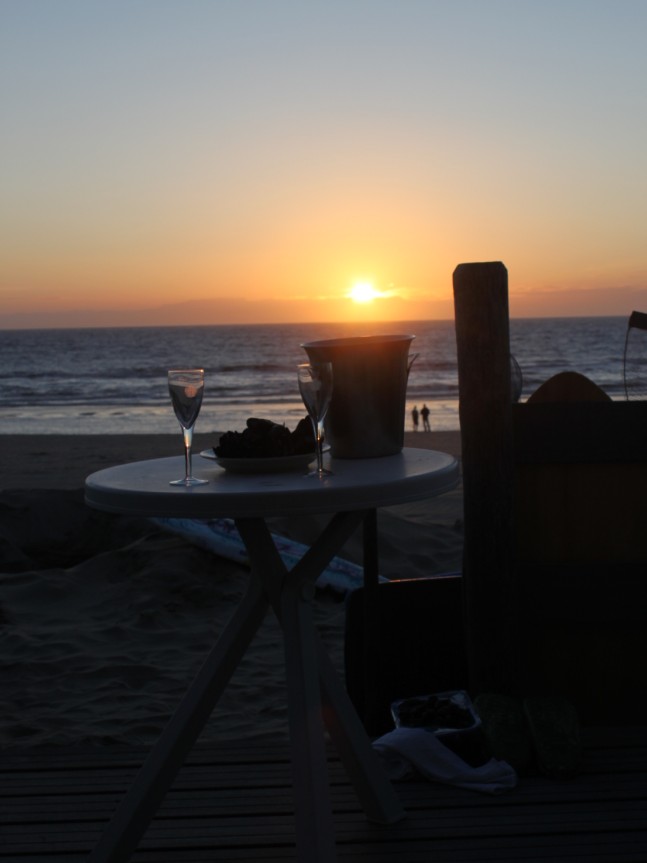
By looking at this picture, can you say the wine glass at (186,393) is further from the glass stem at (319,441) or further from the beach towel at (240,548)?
the beach towel at (240,548)

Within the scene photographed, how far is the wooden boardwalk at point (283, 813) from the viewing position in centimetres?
267

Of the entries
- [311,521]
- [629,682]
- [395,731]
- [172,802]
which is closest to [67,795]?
[172,802]

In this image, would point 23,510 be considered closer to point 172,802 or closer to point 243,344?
point 172,802

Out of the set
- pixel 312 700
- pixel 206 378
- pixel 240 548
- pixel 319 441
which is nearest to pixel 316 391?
pixel 319 441

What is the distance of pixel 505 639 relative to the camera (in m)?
3.40

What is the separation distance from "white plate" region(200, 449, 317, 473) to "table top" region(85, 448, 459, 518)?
20mm

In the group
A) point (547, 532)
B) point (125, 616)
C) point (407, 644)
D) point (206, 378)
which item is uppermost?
point (547, 532)

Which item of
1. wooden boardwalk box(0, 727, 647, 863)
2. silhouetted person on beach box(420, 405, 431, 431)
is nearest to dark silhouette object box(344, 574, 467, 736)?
wooden boardwalk box(0, 727, 647, 863)

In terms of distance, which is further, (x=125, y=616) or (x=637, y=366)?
(x=125, y=616)

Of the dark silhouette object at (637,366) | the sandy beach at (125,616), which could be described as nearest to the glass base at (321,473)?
the sandy beach at (125,616)

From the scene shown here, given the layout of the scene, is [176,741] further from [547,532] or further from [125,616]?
[125,616]

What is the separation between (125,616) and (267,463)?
314cm

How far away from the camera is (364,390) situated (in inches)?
116

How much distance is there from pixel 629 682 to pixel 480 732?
672mm
